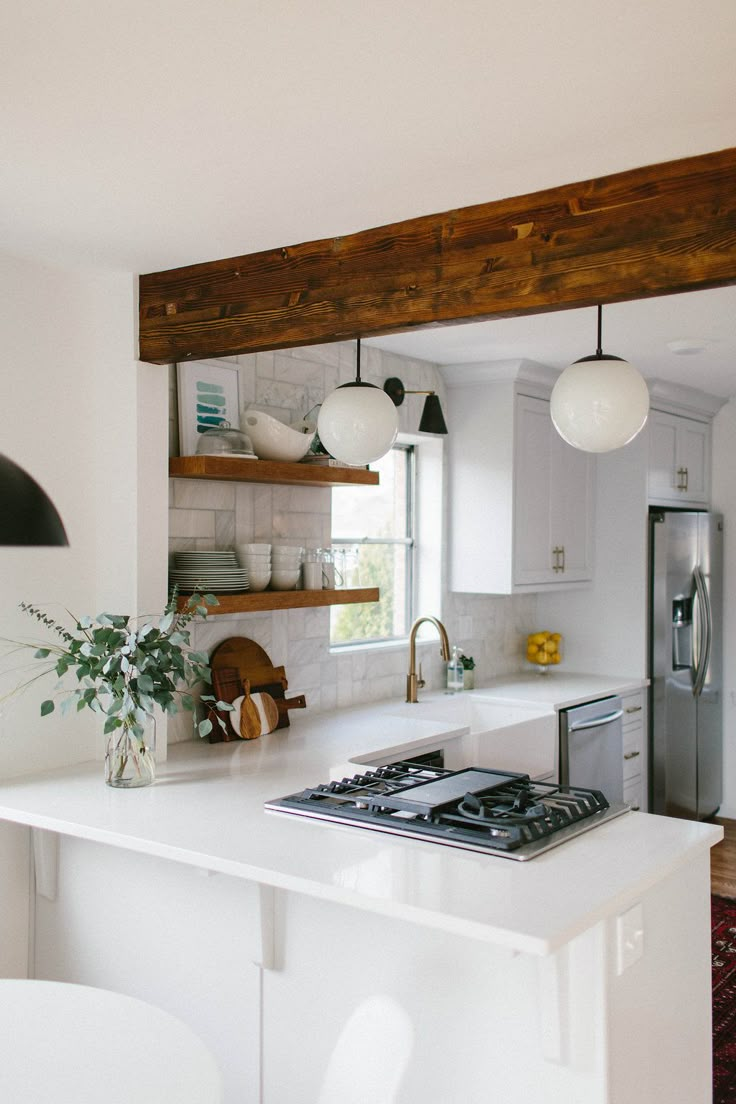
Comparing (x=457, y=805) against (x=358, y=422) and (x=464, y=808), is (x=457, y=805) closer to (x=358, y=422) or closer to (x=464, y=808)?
(x=464, y=808)

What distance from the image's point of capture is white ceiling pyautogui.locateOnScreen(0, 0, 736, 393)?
4.98ft

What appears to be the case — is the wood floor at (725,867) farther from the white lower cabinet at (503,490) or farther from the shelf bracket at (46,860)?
the shelf bracket at (46,860)

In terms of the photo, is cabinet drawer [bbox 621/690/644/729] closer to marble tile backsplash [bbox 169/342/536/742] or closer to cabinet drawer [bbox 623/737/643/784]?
cabinet drawer [bbox 623/737/643/784]

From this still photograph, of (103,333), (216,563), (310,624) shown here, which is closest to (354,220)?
(103,333)

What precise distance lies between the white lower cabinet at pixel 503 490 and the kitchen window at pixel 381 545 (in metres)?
0.21

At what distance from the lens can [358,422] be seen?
2531mm

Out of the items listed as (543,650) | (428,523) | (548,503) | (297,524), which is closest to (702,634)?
(543,650)

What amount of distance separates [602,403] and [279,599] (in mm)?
1440

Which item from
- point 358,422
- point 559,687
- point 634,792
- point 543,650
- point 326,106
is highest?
point 326,106

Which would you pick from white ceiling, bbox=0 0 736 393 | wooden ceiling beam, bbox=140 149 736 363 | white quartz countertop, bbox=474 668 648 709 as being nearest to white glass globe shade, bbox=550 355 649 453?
wooden ceiling beam, bbox=140 149 736 363

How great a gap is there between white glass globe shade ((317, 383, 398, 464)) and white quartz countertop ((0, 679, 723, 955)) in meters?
0.92

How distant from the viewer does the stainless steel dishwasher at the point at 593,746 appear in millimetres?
4207

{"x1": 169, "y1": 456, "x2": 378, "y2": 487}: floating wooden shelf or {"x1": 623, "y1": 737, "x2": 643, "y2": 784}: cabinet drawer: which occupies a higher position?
{"x1": 169, "y1": 456, "x2": 378, "y2": 487}: floating wooden shelf

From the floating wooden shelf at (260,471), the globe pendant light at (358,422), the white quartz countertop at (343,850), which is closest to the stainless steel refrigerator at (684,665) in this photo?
the floating wooden shelf at (260,471)
